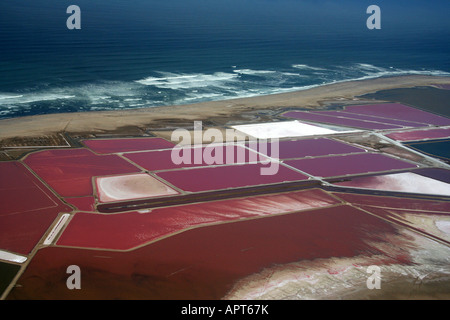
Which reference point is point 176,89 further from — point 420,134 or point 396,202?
point 396,202

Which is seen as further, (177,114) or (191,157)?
(177,114)

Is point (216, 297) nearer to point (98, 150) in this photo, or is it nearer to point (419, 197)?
point (419, 197)

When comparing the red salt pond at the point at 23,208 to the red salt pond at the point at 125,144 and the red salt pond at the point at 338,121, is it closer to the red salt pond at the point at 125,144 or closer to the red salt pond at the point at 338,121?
the red salt pond at the point at 125,144

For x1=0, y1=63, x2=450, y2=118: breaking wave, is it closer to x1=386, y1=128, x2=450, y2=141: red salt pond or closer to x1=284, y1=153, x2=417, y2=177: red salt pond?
x1=386, y1=128, x2=450, y2=141: red salt pond

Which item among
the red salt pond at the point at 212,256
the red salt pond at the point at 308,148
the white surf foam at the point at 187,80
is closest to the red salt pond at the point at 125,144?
the red salt pond at the point at 308,148

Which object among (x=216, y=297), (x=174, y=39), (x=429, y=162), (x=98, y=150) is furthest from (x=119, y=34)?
(x=216, y=297)

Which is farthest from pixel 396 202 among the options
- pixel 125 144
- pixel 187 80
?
pixel 187 80

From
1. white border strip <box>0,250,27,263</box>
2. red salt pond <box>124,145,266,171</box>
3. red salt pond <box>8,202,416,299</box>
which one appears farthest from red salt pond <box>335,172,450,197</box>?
white border strip <box>0,250,27,263</box>
